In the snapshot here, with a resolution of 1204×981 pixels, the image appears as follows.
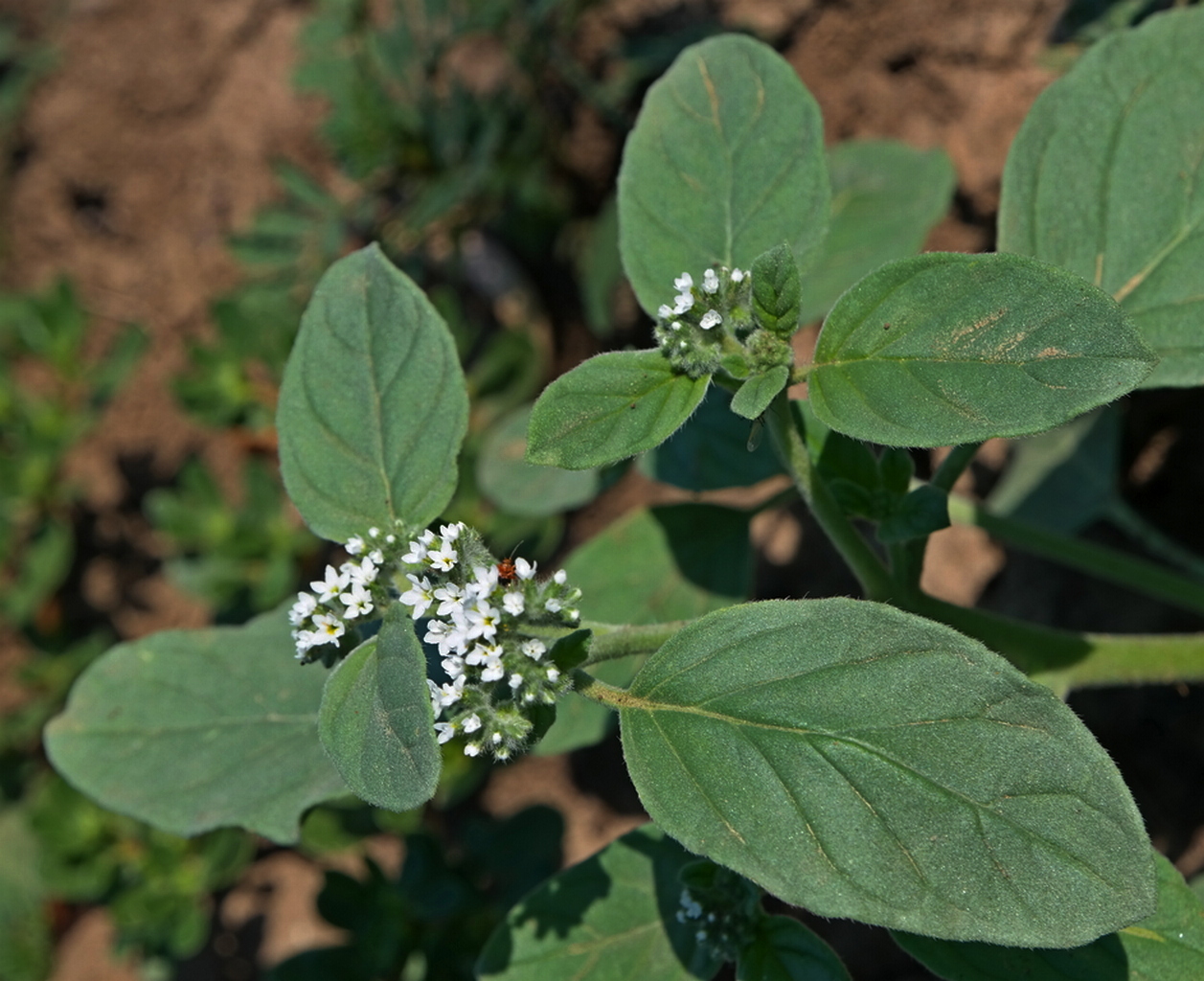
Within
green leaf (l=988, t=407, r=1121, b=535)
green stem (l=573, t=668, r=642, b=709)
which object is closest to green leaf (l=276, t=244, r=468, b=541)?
green stem (l=573, t=668, r=642, b=709)

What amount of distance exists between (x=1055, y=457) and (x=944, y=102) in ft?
4.20

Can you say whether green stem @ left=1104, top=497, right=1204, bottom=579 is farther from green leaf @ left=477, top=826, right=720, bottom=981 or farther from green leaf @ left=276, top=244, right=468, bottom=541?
green leaf @ left=276, top=244, right=468, bottom=541

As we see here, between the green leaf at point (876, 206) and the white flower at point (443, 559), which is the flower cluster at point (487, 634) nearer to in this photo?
the white flower at point (443, 559)

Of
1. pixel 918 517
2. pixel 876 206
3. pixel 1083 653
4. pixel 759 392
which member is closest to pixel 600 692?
pixel 759 392

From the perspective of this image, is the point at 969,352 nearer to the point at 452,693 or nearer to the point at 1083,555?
the point at 452,693

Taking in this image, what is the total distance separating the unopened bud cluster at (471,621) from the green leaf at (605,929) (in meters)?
0.60

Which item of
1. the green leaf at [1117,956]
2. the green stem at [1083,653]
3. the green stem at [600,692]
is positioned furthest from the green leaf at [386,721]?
the green stem at [1083,653]

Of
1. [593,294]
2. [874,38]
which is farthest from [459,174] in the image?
[874,38]

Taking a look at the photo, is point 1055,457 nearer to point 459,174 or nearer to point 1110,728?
point 1110,728

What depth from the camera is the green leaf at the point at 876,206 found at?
2914 millimetres

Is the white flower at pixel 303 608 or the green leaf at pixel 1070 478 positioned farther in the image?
the green leaf at pixel 1070 478

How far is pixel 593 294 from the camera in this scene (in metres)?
3.84

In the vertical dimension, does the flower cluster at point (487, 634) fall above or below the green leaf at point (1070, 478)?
above

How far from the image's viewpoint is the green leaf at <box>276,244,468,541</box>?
6.81 ft
